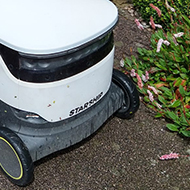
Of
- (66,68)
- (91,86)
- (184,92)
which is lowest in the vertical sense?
(184,92)

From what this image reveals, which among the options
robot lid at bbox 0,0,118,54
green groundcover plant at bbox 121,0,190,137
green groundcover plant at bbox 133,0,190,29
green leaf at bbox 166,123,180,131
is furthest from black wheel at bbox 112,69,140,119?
green groundcover plant at bbox 133,0,190,29

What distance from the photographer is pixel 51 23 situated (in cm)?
197

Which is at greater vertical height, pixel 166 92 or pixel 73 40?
pixel 73 40

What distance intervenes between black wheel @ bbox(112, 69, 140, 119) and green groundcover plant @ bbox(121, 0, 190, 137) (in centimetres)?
13

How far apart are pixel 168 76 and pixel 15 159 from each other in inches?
52.4

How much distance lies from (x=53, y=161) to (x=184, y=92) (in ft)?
3.29

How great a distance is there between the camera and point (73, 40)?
6.31ft

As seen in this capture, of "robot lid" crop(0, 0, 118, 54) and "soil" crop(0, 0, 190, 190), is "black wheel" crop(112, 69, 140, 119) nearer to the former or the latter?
"soil" crop(0, 0, 190, 190)

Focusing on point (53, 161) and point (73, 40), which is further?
point (53, 161)

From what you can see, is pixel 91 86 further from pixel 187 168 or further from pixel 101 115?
pixel 187 168

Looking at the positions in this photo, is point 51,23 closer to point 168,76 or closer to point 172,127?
point 172,127

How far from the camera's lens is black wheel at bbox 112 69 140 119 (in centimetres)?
256

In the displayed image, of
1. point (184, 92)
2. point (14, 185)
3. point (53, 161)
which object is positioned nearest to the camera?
point (14, 185)

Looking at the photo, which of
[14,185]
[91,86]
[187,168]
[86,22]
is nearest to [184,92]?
[187,168]
